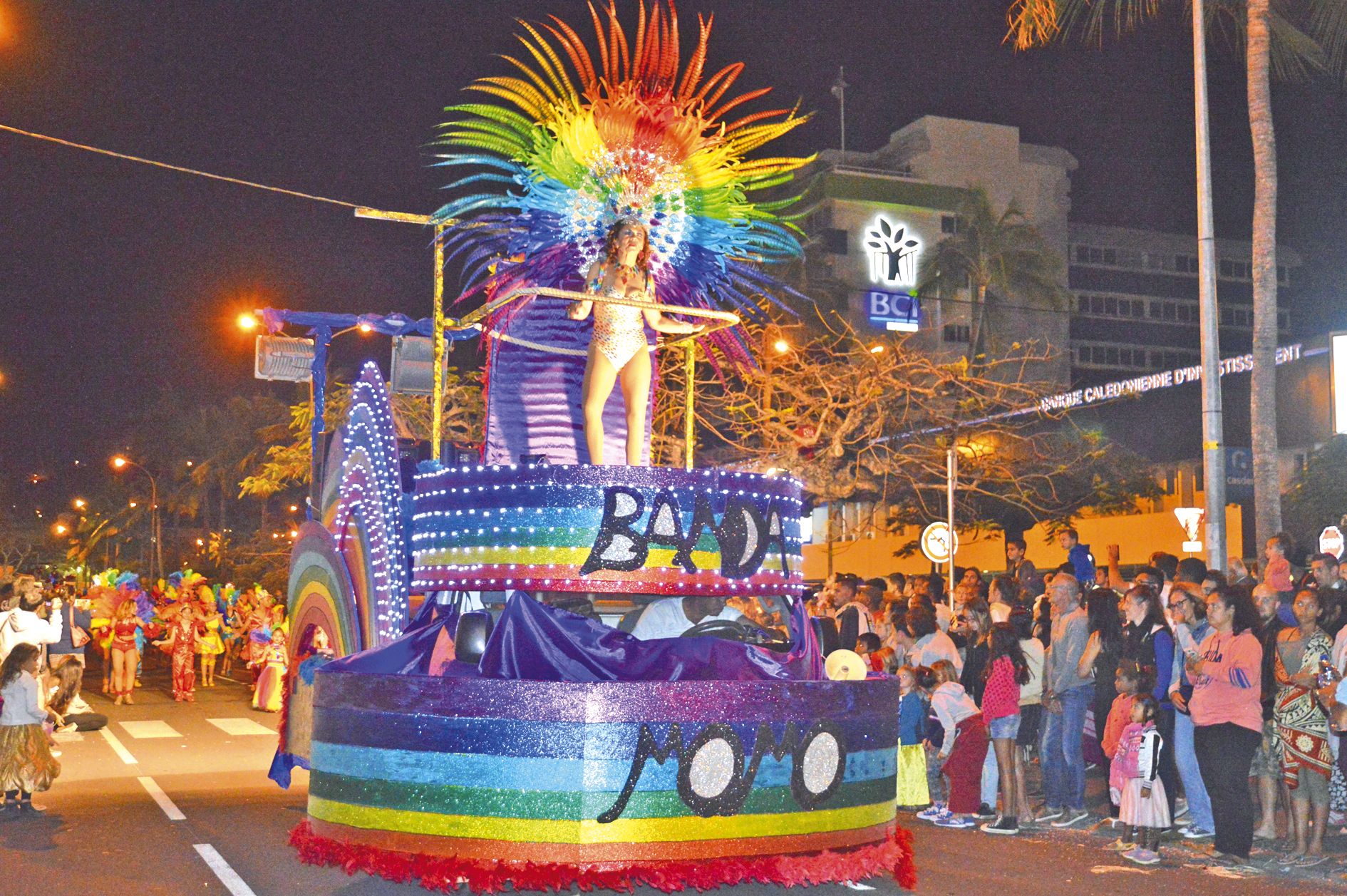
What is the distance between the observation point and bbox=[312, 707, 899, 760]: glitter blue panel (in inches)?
255

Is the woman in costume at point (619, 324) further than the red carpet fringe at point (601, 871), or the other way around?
the woman in costume at point (619, 324)

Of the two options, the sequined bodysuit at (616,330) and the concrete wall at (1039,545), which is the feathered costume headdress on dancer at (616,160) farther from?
the concrete wall at (1039,545)

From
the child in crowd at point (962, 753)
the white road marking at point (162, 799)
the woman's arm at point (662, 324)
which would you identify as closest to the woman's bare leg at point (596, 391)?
the woman's arm at point (662, 324)

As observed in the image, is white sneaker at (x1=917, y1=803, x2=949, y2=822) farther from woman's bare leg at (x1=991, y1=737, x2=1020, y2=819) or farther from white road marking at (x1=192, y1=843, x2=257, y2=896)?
white road marking at (x1=192, y1=843, x2=257, y2=896)

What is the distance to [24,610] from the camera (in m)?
12.5

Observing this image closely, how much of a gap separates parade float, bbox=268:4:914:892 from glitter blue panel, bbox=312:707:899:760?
0.01 m

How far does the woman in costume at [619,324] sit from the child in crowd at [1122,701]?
408 cm

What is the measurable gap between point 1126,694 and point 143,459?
222 ft

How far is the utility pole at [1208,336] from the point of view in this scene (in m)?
15.3

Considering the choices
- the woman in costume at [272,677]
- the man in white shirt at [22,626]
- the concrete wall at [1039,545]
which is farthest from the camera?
the concrete wall at [1039,545]

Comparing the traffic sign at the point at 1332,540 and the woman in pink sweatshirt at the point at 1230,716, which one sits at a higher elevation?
the traffic sign at the point at 1332,540

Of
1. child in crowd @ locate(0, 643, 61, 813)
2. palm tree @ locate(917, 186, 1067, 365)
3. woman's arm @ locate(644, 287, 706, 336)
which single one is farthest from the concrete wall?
child in crowd @ locate(0, 643, 61, 813)

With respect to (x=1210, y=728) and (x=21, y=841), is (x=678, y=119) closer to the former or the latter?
(x=1210, y=728)

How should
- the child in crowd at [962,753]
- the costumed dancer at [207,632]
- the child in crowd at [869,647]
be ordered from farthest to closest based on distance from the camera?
1. the costumed dancer at [207,632]
2. the child in crowd at [869,647]
3. the child in crowd at [962,753]
